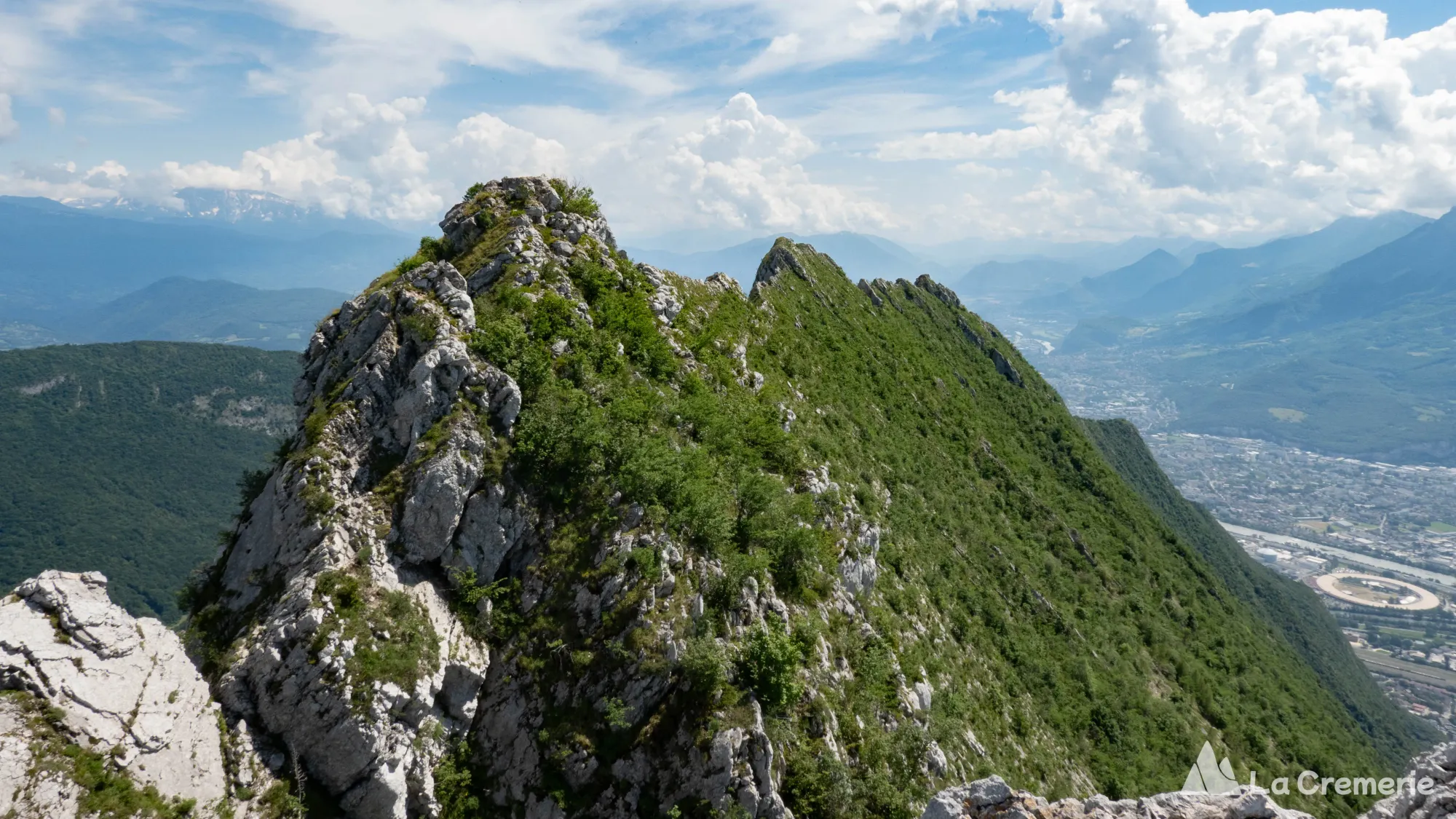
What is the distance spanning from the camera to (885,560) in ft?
105

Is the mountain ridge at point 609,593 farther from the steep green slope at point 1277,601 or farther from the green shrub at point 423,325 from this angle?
the steep green slope at point 1277,601

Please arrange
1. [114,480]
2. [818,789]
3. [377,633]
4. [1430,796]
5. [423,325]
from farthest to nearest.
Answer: [114,480]
[423,325]
[818,789]
[377,633]
[1430,796]

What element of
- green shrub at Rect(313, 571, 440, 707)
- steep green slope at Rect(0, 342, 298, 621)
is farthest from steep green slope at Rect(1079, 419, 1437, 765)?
steep green slope at Rect(0, 342, 298, 621)

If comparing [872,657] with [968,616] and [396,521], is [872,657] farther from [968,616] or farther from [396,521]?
[396,521]

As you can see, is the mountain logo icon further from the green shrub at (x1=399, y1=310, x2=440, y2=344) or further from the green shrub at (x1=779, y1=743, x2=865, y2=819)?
the green shrub at (x1=399, y1=310, x2=440, y2=344)

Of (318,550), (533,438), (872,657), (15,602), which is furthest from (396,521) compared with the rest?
(872,657)

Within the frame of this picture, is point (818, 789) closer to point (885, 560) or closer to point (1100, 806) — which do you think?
point (1100, 806)

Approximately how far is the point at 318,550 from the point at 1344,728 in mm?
83704

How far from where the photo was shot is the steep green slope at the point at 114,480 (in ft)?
481

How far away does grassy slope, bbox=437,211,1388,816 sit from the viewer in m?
20.2

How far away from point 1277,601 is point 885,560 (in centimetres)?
10354

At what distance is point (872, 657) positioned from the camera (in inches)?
926

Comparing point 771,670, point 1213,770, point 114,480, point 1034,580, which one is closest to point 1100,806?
point 771,670

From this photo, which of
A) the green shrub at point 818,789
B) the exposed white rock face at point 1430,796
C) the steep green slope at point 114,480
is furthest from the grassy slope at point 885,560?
the steep green slope at point 114,480
